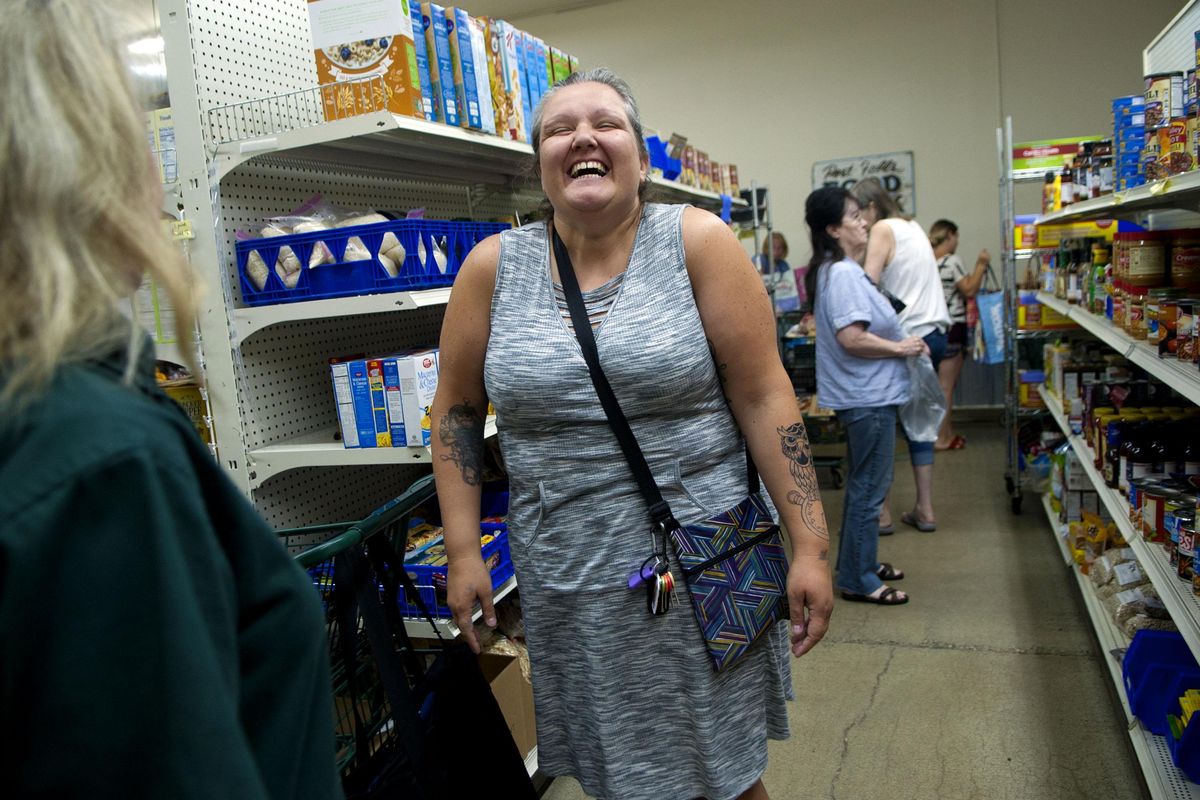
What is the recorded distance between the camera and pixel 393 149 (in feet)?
8.74

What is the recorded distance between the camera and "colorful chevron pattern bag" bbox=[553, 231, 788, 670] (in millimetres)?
1620

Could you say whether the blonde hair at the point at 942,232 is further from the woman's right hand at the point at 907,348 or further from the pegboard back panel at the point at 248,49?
the pegboard back panel at the point at 248,49

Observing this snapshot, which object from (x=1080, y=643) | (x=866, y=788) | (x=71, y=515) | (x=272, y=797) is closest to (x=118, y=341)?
(x=71, y=515)

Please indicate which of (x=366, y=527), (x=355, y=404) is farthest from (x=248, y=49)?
(x=366, y=527)

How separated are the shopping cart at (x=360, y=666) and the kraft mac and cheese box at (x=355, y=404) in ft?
2.17

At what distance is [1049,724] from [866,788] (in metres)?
0.72

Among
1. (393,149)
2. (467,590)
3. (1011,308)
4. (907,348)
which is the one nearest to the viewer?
(467,590)

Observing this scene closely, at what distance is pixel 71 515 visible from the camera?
60cm

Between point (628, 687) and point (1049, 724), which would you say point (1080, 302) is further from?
point (628, 687)

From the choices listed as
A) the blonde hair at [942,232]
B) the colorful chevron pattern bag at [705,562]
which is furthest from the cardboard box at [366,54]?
the blonde hair at [942,232]

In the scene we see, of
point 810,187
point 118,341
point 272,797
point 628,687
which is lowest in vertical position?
point 628,687

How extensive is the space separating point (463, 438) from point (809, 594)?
0.75 metres

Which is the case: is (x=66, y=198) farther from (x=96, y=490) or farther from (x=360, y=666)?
(x=360, y=666)

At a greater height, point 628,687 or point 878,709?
point 628,687
